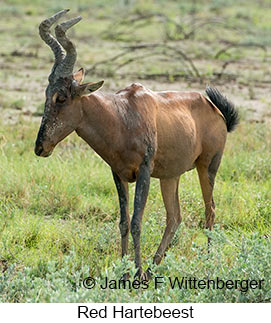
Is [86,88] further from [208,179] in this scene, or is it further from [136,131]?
[208,179]

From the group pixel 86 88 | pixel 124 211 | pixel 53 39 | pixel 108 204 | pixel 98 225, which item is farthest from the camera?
pixel 108 204

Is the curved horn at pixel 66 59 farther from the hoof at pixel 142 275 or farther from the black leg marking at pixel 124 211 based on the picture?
the hoof at pixel 142 275

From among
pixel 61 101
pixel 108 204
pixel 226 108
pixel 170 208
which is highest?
pixel 61 101

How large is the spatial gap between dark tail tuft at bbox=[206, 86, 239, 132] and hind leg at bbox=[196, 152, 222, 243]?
1.42 feet

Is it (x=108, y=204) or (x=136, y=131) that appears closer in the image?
(x=136, y=131)

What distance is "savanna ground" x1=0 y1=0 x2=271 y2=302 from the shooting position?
6.00 meters

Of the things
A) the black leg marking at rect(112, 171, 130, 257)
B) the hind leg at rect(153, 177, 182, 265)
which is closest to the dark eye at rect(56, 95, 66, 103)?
the black leg marking at rect(112, 171, 130, 257)

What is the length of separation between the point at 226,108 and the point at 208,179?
2.75 feet

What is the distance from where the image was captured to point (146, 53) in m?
19.5

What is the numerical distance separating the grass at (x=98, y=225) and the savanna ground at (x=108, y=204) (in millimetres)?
14

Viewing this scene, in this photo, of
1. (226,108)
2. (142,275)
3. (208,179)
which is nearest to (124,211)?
(142,275)

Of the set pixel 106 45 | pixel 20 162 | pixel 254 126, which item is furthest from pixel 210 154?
pixel 106 45

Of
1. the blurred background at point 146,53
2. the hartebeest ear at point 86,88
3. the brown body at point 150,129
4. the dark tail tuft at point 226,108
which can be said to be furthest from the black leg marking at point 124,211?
the blurred background at point 146,53

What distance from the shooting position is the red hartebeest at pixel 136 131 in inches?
248
